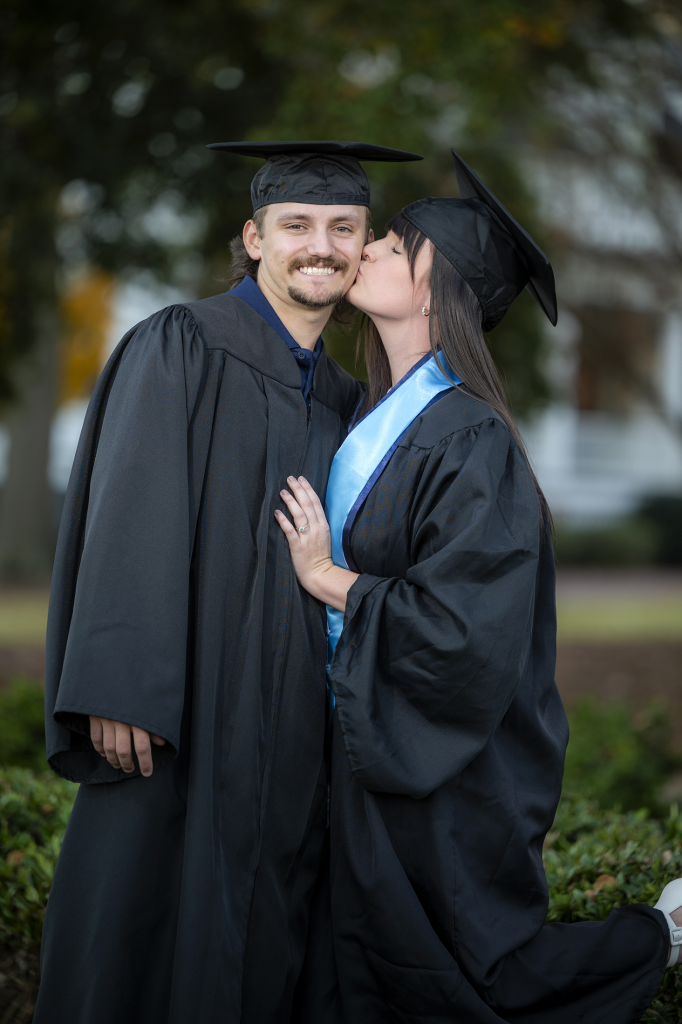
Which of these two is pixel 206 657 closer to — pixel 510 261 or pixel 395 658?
pixel 395 658

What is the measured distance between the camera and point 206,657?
2.16 m

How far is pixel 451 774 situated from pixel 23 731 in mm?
3580

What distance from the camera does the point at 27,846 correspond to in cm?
306

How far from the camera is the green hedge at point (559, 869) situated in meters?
2.70

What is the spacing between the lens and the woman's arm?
7.29 feet

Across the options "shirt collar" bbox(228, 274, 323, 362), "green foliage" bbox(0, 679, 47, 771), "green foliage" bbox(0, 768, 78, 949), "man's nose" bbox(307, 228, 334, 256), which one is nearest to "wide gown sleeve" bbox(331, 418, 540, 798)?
"shirt collar" bbox(228, 274, 323, 362)

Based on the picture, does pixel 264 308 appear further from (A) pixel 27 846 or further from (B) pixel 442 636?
(A) pixel 27 846

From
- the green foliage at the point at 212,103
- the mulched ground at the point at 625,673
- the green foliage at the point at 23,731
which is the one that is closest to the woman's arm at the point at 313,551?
the green foliage at the point at 23,731

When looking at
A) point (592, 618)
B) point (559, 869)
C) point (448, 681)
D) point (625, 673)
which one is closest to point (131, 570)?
point (448, 681)

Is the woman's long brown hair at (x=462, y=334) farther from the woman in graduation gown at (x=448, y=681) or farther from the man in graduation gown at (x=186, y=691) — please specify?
the man in graduation gown at (x=186, y=691)

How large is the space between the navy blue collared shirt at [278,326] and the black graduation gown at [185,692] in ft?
0.44

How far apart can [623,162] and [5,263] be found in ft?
16.9

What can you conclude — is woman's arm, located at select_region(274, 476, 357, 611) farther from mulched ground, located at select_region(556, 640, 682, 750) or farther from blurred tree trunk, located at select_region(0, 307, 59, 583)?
blurred tree trunk, located at select_region(0, 307, 59, 583)

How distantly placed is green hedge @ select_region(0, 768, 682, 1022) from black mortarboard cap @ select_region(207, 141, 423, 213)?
6.86 ft
